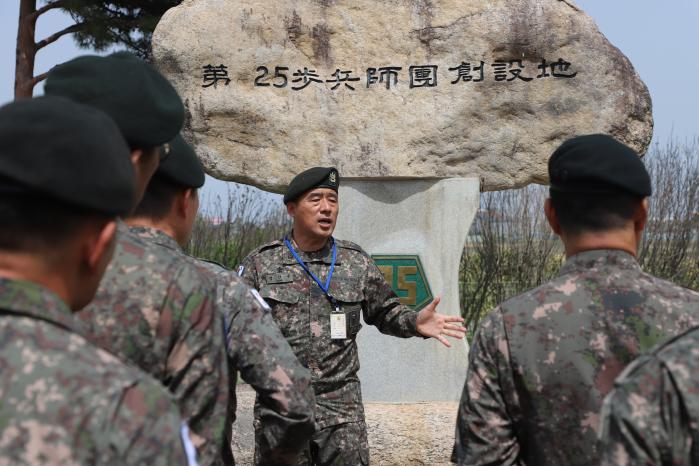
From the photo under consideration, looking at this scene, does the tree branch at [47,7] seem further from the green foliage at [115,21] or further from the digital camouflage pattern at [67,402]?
the digital camouflage pattern at [67,402]

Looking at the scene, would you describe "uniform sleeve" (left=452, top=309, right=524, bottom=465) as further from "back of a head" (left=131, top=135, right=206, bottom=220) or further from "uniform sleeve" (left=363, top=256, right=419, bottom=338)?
"uniform sleeve" (left=363, top=256, right=419, bottom=338)

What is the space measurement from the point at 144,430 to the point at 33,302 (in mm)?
196

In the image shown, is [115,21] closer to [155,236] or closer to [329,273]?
[329,273]

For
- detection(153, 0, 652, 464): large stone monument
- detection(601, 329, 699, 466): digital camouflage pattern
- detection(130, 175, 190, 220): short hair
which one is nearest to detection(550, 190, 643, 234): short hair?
detection(601, 329, 699, 466): digital camouflage pattern

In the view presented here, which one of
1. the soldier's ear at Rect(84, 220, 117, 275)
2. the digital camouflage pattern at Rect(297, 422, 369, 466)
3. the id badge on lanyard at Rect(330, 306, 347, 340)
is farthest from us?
the id badge on lanyard at Rect(330, 306, 347, 340)

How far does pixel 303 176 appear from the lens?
375 cm

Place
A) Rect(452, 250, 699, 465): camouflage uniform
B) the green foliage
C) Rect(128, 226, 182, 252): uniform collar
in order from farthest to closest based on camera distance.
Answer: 1. the green foliage
2. Rect(128, 226, 182, 252): uniform collar
3. Rect(452, 250, 699, 465): camouflage uniform

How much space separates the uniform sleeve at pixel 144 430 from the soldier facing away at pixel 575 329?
2.87ft

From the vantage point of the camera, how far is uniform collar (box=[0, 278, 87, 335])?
971 mm


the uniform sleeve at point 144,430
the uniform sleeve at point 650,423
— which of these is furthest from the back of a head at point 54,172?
the uniform sleeve at point 650,423

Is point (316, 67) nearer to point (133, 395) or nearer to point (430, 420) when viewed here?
point (430, 420)

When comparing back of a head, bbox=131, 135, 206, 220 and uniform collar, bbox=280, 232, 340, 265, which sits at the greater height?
uniform collar, bbox=280, 232, 340, 265

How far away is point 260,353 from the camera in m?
1.90

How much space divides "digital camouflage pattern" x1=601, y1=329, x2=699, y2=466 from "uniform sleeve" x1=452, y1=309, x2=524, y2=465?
1.81 ft
